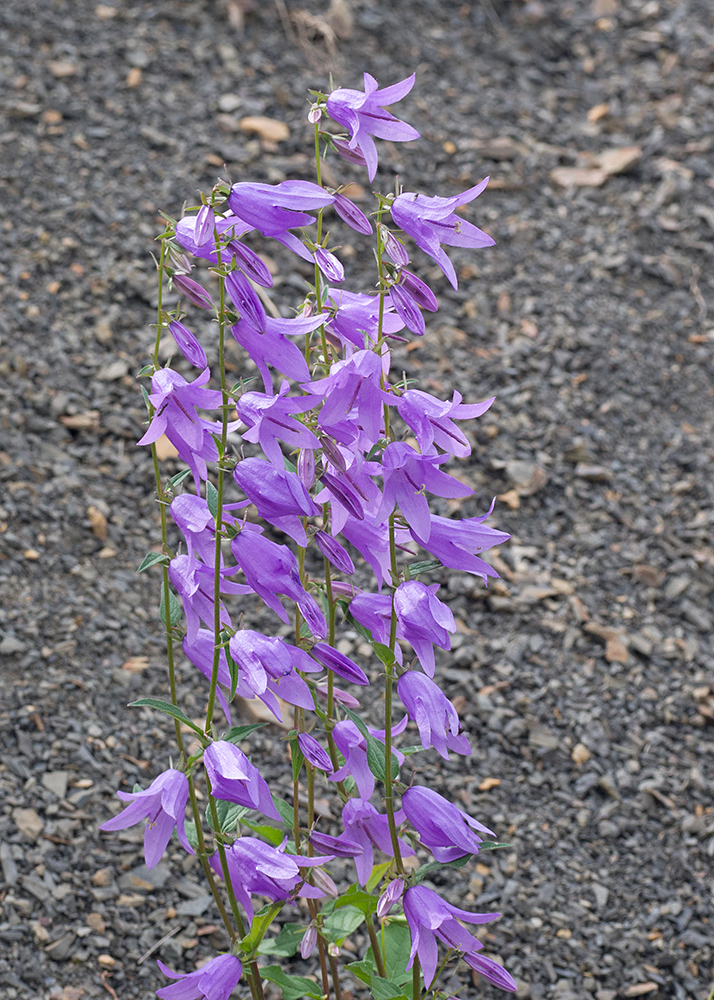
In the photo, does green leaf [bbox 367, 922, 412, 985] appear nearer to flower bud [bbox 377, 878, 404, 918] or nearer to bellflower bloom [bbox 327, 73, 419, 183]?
flower bud [bbox 377, 878, 404, 918]

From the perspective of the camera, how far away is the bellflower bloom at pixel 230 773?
63.1 inches

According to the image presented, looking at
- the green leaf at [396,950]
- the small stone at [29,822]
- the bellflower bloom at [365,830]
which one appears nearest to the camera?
the bellflower bloom at [365,830]

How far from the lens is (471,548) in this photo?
1.65 meters

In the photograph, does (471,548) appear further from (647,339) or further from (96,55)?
(96,55)

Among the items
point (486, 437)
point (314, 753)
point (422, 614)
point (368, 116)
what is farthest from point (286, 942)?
point (486, 437)

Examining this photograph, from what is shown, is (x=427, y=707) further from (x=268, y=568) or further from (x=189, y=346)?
(x=189, y=346)

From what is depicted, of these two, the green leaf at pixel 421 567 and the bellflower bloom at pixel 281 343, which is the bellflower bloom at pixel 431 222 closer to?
the bellflower bloom at pixel 281 343

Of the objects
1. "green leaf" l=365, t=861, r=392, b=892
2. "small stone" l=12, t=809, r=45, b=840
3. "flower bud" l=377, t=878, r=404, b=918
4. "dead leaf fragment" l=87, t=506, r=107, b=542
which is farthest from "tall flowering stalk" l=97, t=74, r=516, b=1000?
"dead leaf fragment" l=87, t=506, r=107, b=542

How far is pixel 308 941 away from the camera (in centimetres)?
183

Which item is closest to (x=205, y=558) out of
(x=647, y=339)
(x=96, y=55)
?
(x=647, y=339)

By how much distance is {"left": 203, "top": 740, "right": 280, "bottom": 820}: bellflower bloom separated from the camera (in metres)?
1.60

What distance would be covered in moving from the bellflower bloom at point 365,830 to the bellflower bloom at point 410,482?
54 centimetres

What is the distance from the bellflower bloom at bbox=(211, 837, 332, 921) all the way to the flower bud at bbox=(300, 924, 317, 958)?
9 cm

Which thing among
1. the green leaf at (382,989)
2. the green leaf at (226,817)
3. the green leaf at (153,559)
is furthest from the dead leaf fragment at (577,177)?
the green leaf at (382,989)
